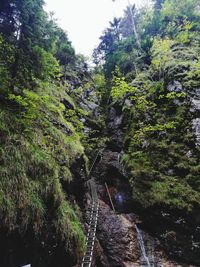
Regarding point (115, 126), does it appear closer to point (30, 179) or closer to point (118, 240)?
point (118, 240)

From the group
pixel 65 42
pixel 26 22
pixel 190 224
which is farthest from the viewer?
pixel 65 42

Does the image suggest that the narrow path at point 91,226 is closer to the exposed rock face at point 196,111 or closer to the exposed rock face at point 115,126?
the exposed rock face at point 115,126

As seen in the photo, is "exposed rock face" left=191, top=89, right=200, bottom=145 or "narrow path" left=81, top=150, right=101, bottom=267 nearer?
"narrow path" left=81, top=150, right=101, bottom=267

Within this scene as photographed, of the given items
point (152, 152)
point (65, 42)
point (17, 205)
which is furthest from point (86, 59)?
point (17, 205)

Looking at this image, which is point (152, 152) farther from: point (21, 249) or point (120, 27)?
point (120, 27)

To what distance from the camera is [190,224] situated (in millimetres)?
9523

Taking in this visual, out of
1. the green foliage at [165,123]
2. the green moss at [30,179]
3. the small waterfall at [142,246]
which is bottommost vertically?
the small waterfall at [142,246]

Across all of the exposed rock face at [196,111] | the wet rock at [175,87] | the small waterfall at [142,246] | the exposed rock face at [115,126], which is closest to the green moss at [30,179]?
the small waterfall at [142,246]

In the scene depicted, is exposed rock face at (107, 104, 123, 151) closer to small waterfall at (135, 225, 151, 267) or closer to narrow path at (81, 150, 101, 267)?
narrow path at (81, 150, 101, 267)

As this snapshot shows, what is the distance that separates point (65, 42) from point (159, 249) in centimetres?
1859

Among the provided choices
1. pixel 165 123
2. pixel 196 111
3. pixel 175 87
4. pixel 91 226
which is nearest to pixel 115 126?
pixel 165 123

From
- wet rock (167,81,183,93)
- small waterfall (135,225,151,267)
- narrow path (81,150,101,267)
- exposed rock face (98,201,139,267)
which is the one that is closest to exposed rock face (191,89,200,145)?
wet rock (167,81,183,93)

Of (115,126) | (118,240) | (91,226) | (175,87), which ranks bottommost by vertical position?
(118,240)

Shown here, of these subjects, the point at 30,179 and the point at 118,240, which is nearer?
the point at 30,179
